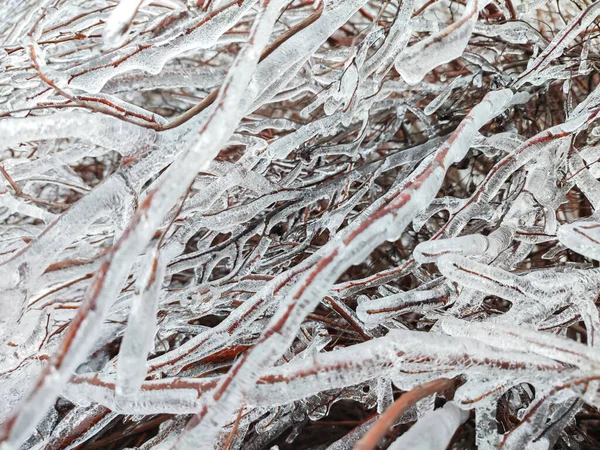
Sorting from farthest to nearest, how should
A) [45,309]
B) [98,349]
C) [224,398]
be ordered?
[98,349] < [45,309] < [224,398]

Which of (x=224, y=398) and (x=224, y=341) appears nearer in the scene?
(x=224, y=398)

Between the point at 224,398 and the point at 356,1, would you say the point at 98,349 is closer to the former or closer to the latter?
the point at 224,398

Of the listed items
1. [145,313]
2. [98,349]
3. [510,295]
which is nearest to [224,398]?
[145,313]

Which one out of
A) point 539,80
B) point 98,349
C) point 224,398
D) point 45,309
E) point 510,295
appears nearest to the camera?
point 224,398

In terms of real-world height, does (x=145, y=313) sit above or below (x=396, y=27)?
below

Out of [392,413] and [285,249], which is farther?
[285,249]

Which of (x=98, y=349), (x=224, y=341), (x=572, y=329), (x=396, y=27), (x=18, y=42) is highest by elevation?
(x=18, y=42)

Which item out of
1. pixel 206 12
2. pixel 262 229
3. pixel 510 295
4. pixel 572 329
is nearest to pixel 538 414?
pixel 510 295
